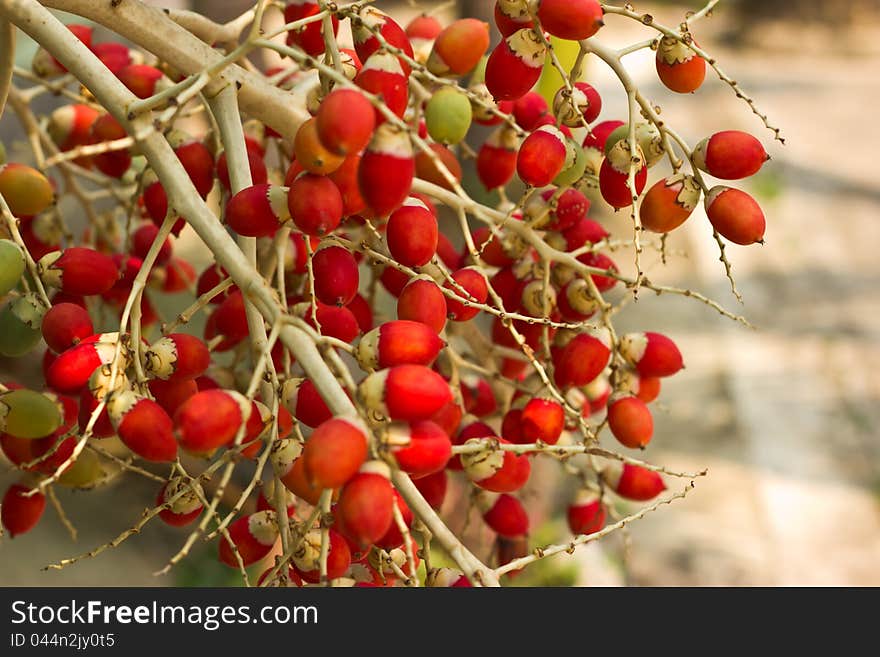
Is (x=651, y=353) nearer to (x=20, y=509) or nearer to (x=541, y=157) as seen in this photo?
(x=541, y=157)

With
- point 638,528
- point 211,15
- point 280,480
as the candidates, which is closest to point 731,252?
point 638,528

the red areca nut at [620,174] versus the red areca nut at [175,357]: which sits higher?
the red areca nut at [620,174]

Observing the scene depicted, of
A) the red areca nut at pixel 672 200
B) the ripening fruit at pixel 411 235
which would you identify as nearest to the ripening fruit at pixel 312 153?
the ripening fruit at pixel 411 235

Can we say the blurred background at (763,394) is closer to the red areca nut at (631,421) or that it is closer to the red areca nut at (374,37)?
the red areca nut at (631,421)

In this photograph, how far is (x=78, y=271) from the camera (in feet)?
3.22

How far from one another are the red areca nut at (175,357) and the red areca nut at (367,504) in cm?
26

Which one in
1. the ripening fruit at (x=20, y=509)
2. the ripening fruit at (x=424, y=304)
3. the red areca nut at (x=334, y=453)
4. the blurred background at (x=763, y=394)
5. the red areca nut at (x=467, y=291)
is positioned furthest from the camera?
the blurred background at (x=763, y=394)

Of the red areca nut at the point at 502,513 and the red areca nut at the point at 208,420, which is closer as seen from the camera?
the red areca nut at the point at 208,420

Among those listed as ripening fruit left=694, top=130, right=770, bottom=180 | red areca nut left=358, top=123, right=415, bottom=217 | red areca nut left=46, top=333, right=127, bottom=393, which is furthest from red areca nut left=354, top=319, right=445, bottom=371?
ripening fruit left=694, top=130, right=770, bottom=180

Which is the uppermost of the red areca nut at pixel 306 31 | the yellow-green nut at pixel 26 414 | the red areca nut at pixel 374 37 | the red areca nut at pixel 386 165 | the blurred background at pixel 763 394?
the blurred background at pixel 763 394

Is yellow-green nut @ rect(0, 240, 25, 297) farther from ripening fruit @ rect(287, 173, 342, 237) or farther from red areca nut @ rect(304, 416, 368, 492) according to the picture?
red areca nut @ rect(304, 416, 368, 492)

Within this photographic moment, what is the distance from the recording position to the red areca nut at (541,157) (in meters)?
0.93

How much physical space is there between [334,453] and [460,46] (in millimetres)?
517
